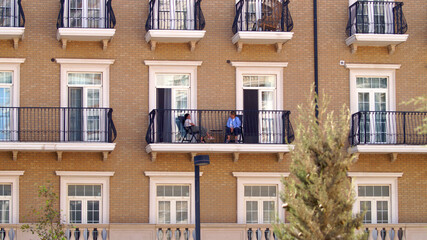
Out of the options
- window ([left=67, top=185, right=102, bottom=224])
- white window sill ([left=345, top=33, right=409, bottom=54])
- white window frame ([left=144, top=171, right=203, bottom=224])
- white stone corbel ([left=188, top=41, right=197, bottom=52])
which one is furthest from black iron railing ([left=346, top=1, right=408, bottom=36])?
window ([left=67, top=185, right=102, bottom=224])

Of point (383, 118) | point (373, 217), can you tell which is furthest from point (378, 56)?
point (373, 217)

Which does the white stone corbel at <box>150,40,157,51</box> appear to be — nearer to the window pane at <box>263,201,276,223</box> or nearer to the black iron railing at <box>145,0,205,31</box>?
the black iron railing at <box>145,0,205,31</box>

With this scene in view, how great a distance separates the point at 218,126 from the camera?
2736 cm

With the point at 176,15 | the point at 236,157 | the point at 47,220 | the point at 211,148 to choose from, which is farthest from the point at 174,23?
the point at 47,220

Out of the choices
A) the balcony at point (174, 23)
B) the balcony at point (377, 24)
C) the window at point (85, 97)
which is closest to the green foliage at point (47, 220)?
the window at point (85, 97)

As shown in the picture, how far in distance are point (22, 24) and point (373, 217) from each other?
11417mm

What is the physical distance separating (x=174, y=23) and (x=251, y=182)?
16.5 ft

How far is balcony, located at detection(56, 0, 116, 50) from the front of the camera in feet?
87.1

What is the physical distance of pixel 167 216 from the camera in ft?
89.6

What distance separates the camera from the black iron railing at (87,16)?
88.8 ft

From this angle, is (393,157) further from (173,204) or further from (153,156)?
(153,156)

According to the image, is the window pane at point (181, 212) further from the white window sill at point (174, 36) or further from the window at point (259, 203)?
the white window sill at point (174, 36)

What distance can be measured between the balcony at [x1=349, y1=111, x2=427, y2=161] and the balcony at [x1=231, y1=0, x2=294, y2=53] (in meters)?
3.17

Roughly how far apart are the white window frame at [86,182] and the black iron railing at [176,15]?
4387 millimetres
